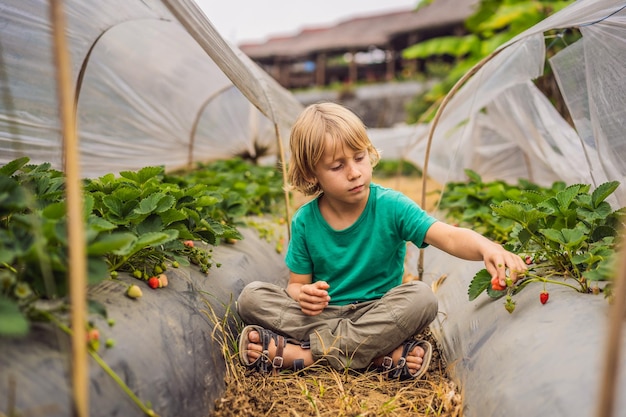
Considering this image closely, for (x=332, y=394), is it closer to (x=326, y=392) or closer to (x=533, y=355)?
(x=326, y=392)

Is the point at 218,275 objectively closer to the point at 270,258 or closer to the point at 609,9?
the point at 270,258

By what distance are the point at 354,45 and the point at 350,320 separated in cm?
1759

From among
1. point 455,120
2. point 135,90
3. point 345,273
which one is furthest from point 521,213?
point 135,90

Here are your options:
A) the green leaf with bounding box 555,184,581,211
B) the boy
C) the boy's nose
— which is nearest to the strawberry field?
the boy

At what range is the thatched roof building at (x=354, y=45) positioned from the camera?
1670 centimetres

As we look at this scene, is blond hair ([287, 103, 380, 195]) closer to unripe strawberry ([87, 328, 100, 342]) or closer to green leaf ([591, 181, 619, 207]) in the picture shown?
green leaf ([591, 181, 619, 207])

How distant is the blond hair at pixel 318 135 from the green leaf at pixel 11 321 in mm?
1135

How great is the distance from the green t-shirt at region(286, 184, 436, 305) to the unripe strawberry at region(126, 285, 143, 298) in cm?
71

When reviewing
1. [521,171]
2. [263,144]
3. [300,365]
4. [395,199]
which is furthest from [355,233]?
[263,144]

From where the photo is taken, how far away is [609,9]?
194 centimetres

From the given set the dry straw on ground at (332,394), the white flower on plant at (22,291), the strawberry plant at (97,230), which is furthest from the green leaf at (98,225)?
the dry straw on ground at (332,394)

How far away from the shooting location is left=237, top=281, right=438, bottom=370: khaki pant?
1854 mm

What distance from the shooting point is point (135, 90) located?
4465 millimetres

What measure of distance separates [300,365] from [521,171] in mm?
3896
